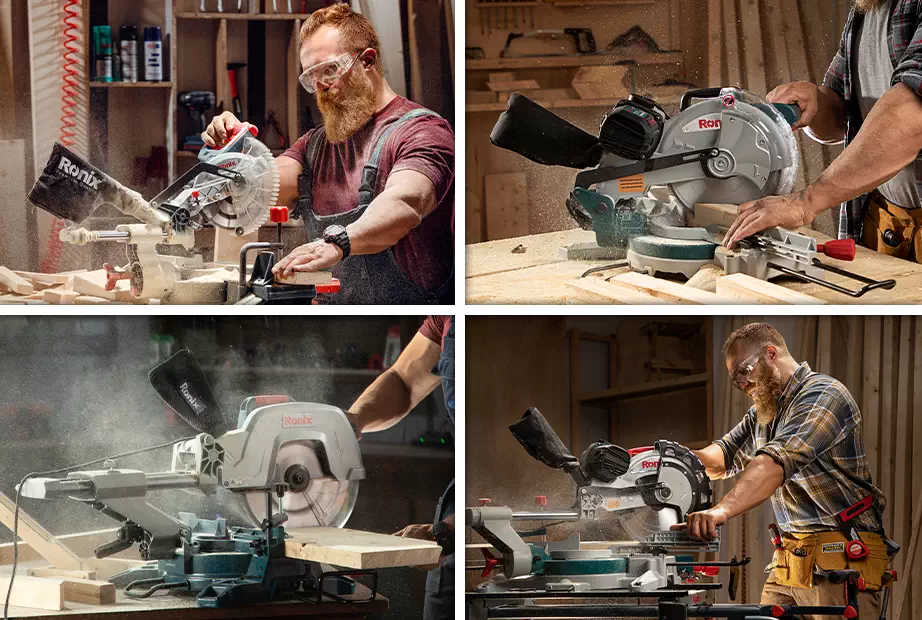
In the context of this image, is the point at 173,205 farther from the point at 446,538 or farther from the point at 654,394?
the point at 654,394

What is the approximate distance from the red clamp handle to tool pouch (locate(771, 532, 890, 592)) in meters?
0.69

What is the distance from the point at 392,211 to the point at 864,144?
3.78ft

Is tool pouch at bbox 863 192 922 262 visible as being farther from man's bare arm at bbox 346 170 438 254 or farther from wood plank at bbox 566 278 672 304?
man's bare arm at bbox 346 170 438 254

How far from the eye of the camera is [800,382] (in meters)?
2.77

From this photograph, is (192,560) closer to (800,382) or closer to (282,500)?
(282,500)

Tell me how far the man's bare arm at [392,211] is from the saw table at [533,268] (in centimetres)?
17

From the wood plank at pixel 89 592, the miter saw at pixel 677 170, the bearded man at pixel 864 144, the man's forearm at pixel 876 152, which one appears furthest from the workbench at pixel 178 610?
the man's forearm at pixel 876 152

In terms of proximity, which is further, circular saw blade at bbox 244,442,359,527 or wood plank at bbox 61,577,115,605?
circular saw blade at bbox 244,442,359,527

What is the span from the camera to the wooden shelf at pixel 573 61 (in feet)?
8.91

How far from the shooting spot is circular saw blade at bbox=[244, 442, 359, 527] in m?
2.72

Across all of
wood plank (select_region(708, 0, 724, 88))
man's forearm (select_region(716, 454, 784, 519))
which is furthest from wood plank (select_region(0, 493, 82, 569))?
wood plank (select_region(708, 0, 724, 88))

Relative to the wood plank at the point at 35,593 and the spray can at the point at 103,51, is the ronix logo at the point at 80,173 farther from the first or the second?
the wood plank at the point at 35,593

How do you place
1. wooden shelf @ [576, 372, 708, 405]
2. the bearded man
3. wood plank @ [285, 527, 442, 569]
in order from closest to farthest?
wood plank @ [285, 527, 442, 569] → the bearded man → wooden shelf @ [576, 372, 708, 405]

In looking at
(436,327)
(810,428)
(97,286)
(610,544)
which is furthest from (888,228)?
(97,286)
